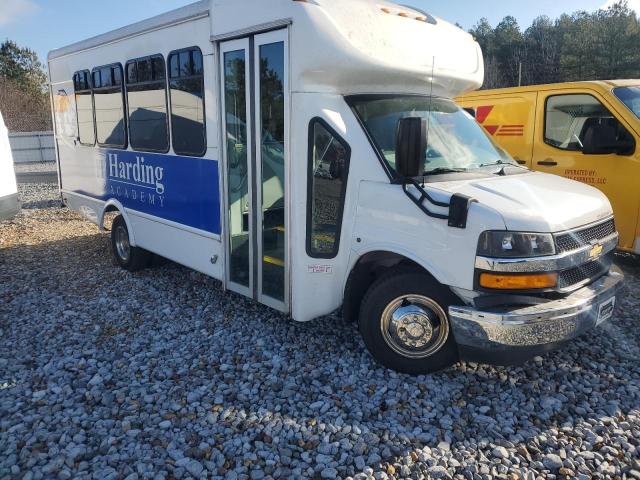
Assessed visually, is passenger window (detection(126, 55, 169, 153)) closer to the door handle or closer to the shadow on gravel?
the shadow on gravel

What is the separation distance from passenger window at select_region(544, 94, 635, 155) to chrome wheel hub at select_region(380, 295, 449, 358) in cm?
377

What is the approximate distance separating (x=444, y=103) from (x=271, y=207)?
1.82 meters

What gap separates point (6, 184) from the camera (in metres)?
6.47

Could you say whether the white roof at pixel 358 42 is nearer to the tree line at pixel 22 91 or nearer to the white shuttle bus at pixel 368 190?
the white shuttle bus at pixel 368 190

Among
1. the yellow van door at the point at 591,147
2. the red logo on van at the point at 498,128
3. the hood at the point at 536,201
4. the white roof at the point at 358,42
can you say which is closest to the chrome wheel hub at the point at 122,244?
the white roof at the point at 358,42

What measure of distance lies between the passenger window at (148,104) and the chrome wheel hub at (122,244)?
124 centimetres

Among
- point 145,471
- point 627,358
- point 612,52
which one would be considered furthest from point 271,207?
point 612,52

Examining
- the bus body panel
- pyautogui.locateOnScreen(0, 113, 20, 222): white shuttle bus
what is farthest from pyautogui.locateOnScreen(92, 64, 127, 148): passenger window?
pyautogui.locateOnScreen(0, 113, 20, 222): white shuttle bus

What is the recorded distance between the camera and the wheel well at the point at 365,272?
393cm

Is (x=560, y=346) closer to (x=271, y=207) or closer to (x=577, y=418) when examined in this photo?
(x=577, y=418)

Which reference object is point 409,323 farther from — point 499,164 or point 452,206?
point 499,164

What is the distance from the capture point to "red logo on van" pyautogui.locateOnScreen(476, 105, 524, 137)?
7148 mm

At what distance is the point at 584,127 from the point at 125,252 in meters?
6.08

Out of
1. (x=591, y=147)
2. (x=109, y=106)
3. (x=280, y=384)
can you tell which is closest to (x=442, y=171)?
(x=280, y=384)
